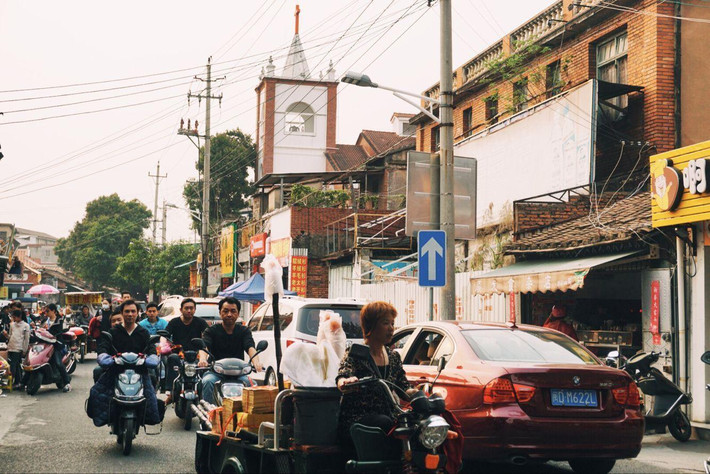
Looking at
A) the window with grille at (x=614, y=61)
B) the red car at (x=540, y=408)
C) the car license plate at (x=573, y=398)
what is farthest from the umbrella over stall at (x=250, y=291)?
the car license plate at (x=573, y=398)

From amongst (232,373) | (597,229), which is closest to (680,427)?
(597,229)

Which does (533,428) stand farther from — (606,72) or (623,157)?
(606,72)

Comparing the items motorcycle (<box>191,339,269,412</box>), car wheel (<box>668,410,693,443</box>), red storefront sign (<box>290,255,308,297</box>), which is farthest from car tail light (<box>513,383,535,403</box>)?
red storefront sign (<box>290,255,308,297</box>)

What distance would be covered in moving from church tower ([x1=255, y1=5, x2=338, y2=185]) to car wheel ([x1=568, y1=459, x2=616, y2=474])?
53297mm

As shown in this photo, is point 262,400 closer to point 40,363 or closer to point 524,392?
point 524,392

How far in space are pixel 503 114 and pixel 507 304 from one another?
29.2ft

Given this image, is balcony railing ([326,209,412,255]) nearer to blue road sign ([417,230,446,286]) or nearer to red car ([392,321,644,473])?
blue road sign ([417,230,446,286])

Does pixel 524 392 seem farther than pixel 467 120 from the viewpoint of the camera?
No

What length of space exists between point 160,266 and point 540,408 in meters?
58.3

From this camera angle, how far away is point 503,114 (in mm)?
24547

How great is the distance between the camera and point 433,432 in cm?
502

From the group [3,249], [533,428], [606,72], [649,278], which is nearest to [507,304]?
[649,278]

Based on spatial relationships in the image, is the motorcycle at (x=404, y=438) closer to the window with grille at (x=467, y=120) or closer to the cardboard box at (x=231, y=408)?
the cardboard box at (x=231, y=408)

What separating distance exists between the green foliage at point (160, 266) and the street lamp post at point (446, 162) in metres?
49.9
